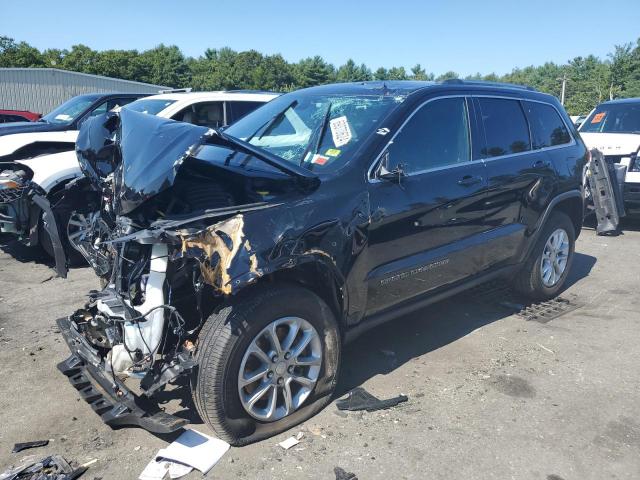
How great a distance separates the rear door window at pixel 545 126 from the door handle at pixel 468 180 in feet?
3.55

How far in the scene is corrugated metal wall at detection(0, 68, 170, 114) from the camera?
1278 inches

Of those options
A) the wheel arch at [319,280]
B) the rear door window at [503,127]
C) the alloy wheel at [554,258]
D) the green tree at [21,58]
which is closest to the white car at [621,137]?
the alloy wheel at [554,258]

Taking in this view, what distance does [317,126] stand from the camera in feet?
12.5

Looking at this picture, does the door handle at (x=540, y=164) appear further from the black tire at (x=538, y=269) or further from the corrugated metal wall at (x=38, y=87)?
the corrugated metal wall at (x=38, y=87)

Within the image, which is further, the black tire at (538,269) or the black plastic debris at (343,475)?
the black tire at (538,269)

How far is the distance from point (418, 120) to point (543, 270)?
237 cm

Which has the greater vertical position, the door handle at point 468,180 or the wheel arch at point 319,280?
the door handle at point 468,180

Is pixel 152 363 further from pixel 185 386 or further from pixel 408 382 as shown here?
pixel 408 382

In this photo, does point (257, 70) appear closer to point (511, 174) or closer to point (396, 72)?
point (396, 72)

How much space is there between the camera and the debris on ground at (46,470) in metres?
2.66

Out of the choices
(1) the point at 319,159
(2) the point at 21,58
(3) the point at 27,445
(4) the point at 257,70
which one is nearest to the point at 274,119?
(1) the point at 319,159

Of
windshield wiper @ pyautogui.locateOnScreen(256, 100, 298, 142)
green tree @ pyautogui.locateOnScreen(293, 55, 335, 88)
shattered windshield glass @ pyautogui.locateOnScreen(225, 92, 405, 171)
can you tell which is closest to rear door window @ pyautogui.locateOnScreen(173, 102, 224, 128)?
shattered windshield glass @ pyautogui.locateOnScreen(225, 92, 405, 171)

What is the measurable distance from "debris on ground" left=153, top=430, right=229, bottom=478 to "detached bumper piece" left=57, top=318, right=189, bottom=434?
0.20 metres

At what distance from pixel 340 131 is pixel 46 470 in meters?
2.60
